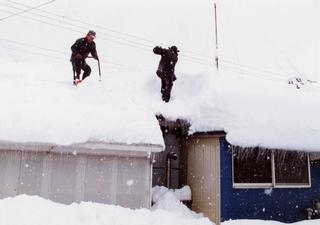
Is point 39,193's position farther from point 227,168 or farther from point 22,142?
point 227,168

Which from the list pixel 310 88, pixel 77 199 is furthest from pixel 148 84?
pixel 310 88

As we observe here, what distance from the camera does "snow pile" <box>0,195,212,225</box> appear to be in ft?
25.6

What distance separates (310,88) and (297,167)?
6.81 meters

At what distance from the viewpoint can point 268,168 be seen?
40.9ft

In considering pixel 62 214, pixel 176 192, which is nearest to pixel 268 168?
pixel 176 192

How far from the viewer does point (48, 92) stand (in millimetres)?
11180

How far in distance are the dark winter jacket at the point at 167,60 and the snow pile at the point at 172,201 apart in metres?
3.57

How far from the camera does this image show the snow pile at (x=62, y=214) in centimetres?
781

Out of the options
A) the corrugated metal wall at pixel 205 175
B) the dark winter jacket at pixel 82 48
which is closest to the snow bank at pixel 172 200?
the corrugated metal wall at pixel 205 175

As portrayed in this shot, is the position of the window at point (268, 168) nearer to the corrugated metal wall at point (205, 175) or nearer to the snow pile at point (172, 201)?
the corrugated metal wall at point (205, 175)

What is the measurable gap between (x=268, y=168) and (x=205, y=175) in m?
2.04

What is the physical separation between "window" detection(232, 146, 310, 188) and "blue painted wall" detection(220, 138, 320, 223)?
0.22m

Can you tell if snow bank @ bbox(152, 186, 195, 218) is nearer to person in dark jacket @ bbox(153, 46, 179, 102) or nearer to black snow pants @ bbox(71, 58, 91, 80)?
person in dark jacket @ bbox(153, 46, 179, 102)

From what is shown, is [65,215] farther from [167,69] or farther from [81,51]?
[167,69]
